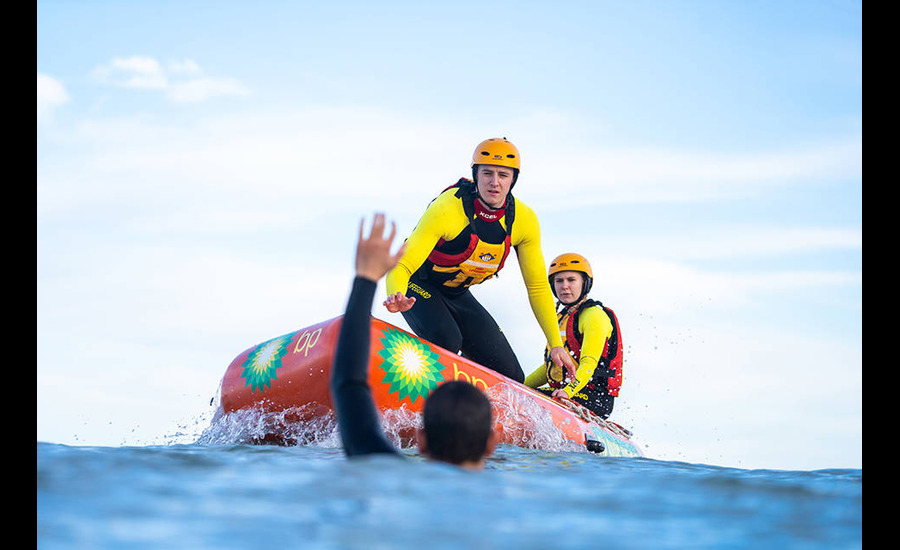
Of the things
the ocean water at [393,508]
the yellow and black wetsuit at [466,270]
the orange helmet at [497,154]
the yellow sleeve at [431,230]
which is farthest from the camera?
the orange helmet at [497,154]

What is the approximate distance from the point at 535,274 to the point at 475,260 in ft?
2.13

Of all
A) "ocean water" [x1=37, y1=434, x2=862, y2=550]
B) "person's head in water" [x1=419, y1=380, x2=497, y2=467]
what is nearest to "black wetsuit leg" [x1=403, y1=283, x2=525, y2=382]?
"ocean water" [x1=37, y1=434, x2=862, y2=550]

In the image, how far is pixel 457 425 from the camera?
2.16 m

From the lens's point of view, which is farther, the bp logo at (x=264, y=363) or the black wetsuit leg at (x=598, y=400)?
the black wetsuit leg at (x=598, y=400)

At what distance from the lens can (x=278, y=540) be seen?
83.9 inches

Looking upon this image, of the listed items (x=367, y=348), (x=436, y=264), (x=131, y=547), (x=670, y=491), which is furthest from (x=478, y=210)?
(x=131, y=547)

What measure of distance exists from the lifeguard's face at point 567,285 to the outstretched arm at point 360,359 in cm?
531

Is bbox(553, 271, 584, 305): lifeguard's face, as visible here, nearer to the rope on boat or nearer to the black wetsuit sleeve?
the rope on boat

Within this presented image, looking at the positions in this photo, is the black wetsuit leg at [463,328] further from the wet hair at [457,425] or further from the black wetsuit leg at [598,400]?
the wet hair at [457,425]

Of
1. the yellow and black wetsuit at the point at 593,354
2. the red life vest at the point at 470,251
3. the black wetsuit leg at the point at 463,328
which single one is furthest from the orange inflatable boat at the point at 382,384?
the yellow and black wetsuit at the point at 593,354

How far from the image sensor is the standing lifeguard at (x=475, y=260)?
19.9 feet

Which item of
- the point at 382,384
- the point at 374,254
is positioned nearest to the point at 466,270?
the point at 382,384

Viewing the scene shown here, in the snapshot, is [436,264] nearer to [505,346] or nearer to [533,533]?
[505,346]

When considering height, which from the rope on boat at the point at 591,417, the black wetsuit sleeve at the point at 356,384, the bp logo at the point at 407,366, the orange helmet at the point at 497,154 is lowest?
the rope on boat at the point at 591,417
